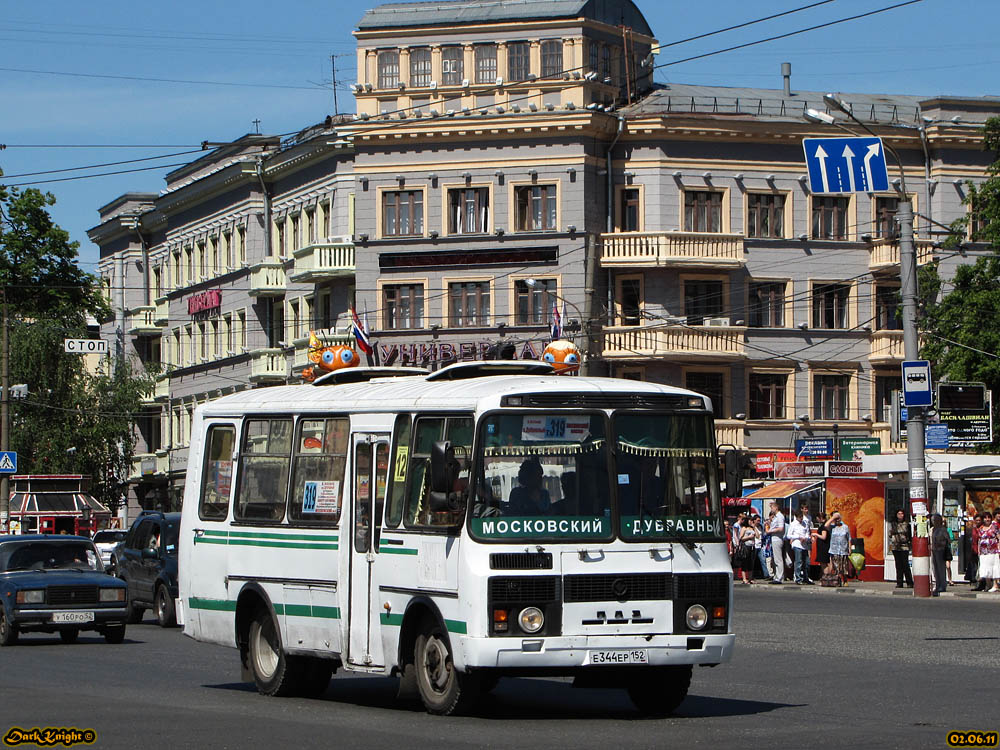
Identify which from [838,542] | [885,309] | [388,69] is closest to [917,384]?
[838,542]

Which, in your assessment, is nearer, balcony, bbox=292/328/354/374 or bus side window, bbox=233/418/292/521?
bus side window, bbox=233/418/292/521

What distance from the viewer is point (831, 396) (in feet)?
205

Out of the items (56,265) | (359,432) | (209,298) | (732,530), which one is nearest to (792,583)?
(732,530)

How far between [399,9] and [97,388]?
22190 millimetres

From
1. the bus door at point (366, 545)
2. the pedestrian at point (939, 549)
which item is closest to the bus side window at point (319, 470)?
the bus door at point (366, 545)

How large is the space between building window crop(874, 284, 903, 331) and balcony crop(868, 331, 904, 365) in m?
0.59

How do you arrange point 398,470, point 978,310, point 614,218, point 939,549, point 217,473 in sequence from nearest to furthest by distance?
point 398,470 → point 217,473 → point 939,549 → point 978,310 → point 614,218

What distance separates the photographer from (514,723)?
13938mm

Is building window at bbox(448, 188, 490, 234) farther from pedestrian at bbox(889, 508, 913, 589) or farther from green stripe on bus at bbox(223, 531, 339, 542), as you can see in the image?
green stripe on bus at bbox(223, 531, 339, 542)

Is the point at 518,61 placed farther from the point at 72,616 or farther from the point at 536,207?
the point at 72,616

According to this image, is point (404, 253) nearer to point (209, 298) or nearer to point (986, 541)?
point (209, 298)

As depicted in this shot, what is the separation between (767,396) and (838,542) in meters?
22.8

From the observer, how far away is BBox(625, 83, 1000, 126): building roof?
6309 centimetres


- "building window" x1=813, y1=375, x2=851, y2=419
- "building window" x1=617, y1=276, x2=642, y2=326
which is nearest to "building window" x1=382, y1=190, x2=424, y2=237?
"building window" x1=617, y1=276, x2=642, y2=326
